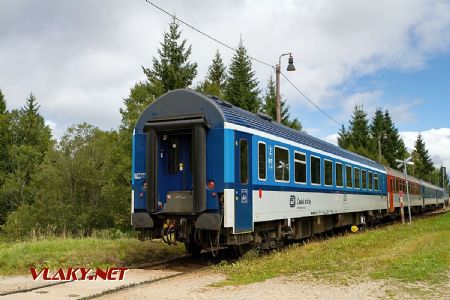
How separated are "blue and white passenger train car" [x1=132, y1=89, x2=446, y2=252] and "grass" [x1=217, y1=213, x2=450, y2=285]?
76cm

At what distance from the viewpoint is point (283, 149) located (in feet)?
42.0

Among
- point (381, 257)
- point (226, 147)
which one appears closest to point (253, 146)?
point (226, 147)

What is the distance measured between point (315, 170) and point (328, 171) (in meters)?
1.51

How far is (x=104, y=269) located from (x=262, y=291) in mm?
3791

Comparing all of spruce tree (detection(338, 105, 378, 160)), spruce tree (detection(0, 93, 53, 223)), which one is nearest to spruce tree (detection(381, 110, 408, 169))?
spruce tree (detection(338, 105, 378, 160))

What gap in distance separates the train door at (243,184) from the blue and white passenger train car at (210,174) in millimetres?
20

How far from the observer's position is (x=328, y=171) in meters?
16.6

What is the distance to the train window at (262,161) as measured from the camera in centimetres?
1135

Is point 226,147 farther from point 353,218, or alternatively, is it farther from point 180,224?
point 353,218

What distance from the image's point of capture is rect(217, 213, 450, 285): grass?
8656 millimetres

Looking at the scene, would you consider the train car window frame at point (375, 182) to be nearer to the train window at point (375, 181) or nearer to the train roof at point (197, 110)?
the train window at point (375, 181)

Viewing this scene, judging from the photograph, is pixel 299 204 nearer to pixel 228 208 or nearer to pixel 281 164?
pixel 281 164

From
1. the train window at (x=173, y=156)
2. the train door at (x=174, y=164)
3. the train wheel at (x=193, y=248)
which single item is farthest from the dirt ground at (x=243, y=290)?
the train wheel at (x=193, y=248)

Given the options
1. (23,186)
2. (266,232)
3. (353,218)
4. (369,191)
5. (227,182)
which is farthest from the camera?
(23,186)
